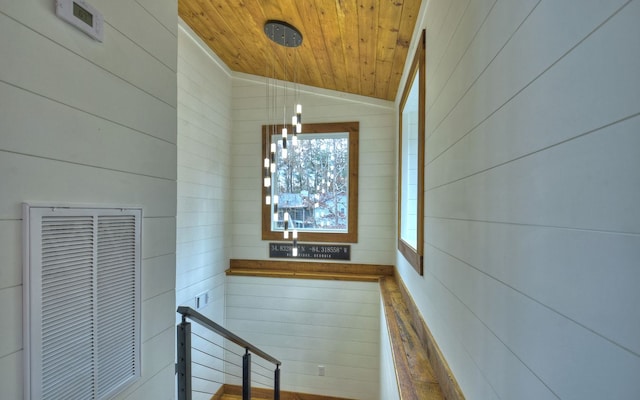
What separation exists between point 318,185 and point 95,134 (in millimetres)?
2838

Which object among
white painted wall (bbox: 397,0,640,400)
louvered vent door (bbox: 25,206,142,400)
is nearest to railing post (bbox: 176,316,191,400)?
louvered vent door (bbox: 25,206,142,400)

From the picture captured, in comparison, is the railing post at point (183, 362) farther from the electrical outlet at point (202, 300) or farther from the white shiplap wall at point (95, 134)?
the electrical outlet at point (202, 300)

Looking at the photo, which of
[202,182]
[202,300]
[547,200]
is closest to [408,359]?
[547,200]

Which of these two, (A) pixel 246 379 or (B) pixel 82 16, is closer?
(B) pixel 82 16

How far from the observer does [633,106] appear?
0.40m

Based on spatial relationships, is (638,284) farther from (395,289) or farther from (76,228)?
(395,289)

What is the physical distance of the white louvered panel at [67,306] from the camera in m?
0.83

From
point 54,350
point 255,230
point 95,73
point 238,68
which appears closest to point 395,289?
point 255,230

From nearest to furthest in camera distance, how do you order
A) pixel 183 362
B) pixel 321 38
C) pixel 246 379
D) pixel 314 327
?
pixel 183 362 < pixel 246 379 < pixel 321 38 < pixel 314 327

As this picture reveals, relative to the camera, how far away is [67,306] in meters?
0.88

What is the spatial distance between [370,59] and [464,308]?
229 centimetres

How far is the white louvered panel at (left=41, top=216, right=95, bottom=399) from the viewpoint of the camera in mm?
825

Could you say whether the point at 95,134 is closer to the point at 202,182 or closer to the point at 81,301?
the point at 81,301

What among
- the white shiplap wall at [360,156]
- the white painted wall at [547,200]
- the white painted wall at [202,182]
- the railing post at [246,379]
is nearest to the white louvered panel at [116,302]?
the railing post at [246,379]
